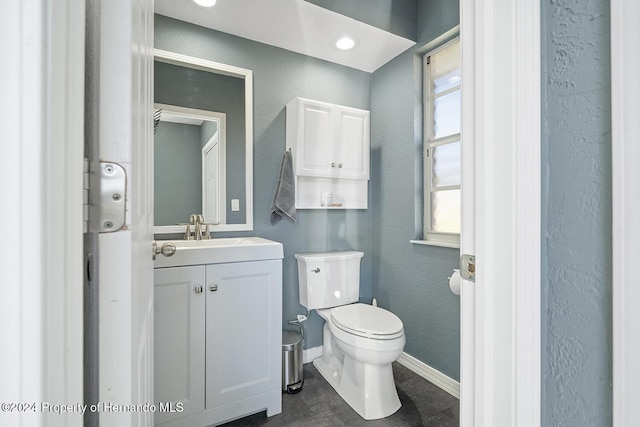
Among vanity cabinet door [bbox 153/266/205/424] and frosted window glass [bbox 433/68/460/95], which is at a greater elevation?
frosted window glass [bbox 433/68/460/95]

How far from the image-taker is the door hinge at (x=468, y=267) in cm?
66

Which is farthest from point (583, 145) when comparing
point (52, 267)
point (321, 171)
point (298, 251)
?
point (298, 251)

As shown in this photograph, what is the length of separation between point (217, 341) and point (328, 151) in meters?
1.41

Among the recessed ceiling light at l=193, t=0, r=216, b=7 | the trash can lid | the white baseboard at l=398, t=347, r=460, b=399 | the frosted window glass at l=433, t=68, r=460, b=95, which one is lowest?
the white baseboard at l=398, t=347, r=460, b=399

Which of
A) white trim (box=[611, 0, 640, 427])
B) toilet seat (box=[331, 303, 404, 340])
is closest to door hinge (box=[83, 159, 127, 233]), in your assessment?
white trim (box=[611, 0, 640, 427])

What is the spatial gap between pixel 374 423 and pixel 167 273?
129 centimetres

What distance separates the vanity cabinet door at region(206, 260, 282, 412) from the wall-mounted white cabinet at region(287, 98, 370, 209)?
0.77m

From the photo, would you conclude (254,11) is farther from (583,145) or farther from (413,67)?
(583,145)

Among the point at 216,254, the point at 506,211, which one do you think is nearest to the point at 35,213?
the point at 506,211

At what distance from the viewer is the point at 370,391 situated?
1614 mm

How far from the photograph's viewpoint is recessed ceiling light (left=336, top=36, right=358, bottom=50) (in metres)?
2.01

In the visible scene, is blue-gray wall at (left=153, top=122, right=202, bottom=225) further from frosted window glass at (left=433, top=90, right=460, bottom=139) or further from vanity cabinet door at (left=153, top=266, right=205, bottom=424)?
frosted window glass at (left=433, top=90, right=460, bottom=139)

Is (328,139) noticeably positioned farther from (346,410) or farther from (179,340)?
(346,410)

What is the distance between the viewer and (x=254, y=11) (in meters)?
1.75
